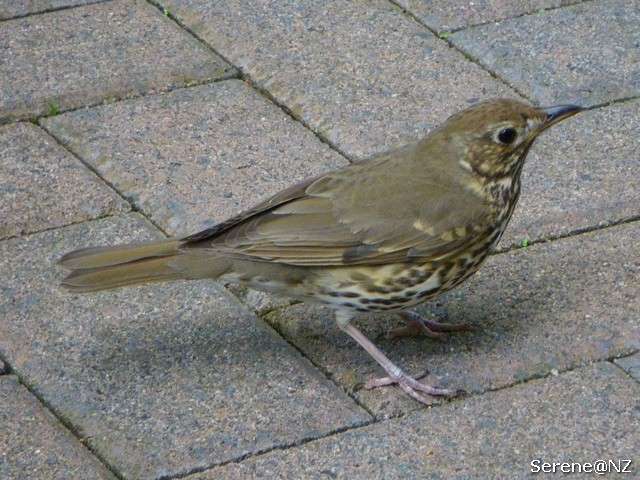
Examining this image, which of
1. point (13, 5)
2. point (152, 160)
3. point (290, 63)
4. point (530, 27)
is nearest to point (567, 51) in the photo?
point (530, 27)

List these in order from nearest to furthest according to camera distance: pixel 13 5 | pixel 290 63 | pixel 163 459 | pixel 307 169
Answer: pixel 163 459
pixel 307 169
pixel 290 63
pixel 13 5

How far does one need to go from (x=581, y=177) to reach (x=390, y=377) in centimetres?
150

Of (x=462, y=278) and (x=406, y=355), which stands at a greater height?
(x=462, y=278)

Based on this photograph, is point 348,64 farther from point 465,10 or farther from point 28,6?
point 28,6

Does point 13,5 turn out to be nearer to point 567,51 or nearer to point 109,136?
point 109,136

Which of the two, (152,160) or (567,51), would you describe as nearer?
(152,160)

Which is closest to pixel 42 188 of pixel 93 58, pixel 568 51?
pixel 93 58

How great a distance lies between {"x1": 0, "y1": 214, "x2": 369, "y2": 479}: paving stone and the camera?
430 cm

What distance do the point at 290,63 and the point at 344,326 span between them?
→ 6.57 feet

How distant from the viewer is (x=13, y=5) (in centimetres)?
682

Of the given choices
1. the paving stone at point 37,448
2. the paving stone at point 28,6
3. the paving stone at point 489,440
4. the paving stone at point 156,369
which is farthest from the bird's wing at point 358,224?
the paving stone at point 28,6

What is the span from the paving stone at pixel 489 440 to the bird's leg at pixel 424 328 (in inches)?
16.1

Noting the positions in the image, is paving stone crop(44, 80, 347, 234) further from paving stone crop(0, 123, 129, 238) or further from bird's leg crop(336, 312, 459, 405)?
bird's leg crop(336, 312, 459, 405)

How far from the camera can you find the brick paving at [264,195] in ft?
14.1
